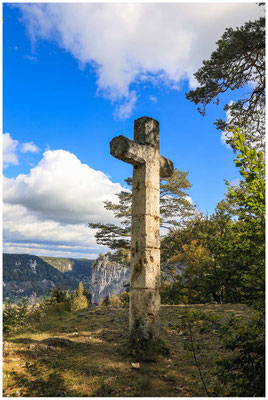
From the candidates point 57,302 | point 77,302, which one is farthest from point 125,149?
point 77,302

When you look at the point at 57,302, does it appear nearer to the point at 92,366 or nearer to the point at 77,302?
the point at 92,366

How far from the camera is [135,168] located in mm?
6398

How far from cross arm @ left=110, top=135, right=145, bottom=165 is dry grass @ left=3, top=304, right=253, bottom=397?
11.1 feet

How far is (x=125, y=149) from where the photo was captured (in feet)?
19.0

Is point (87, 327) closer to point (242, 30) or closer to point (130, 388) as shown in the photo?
point (130, 388)

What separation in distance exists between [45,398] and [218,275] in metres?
3.45

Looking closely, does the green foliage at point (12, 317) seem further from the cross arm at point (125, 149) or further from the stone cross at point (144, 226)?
the cross arm at point (125, 149)

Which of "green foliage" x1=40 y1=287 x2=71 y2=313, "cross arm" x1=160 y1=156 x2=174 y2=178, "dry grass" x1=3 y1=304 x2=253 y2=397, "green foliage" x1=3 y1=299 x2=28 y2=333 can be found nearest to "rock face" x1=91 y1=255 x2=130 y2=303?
"green foliage" x1=40 y1=287 x2=71 y2=313

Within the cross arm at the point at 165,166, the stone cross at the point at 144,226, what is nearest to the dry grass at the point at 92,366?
the stone cross at the point at 144,226

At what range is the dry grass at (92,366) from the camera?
380 centimetres

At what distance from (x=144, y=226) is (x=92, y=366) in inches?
113

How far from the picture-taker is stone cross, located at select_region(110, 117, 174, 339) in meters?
5.61

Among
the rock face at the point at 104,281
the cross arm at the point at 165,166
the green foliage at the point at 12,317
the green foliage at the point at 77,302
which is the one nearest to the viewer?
the cross arm at the point at 165,166

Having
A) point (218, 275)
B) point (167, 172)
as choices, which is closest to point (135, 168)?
point (167, 172)
